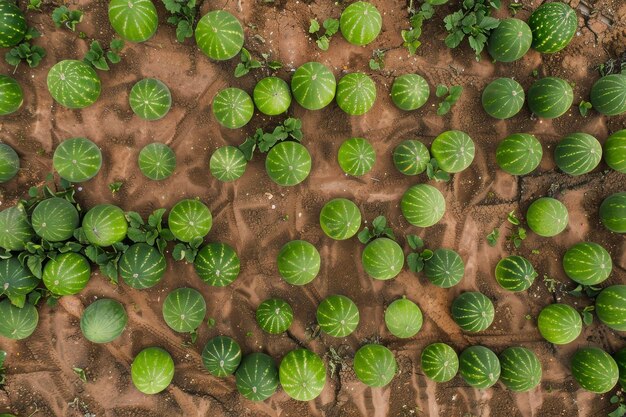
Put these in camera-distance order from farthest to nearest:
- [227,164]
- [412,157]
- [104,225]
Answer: [412,157]
[227,164]
[104,225]

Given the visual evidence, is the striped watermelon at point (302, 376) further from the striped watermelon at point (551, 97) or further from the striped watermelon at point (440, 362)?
the striped watermelon at point (551, 97)

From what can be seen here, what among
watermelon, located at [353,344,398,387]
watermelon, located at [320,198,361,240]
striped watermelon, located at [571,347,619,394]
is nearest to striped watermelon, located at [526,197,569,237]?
striped watermelon, located at [571,347,619,394]

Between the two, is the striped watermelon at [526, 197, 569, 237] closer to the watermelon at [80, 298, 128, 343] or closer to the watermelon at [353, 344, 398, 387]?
the watermelon at [353, 344, 398, 387]

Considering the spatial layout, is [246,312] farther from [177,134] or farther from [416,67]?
[416,67]

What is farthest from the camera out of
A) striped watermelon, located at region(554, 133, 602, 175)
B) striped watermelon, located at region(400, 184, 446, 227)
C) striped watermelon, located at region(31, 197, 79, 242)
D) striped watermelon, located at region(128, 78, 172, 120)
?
striped watermelon, located at region(554, 133, 602, 175)

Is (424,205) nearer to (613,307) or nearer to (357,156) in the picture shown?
(357,156)

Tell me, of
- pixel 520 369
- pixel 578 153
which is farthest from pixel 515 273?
pixel 578 153
